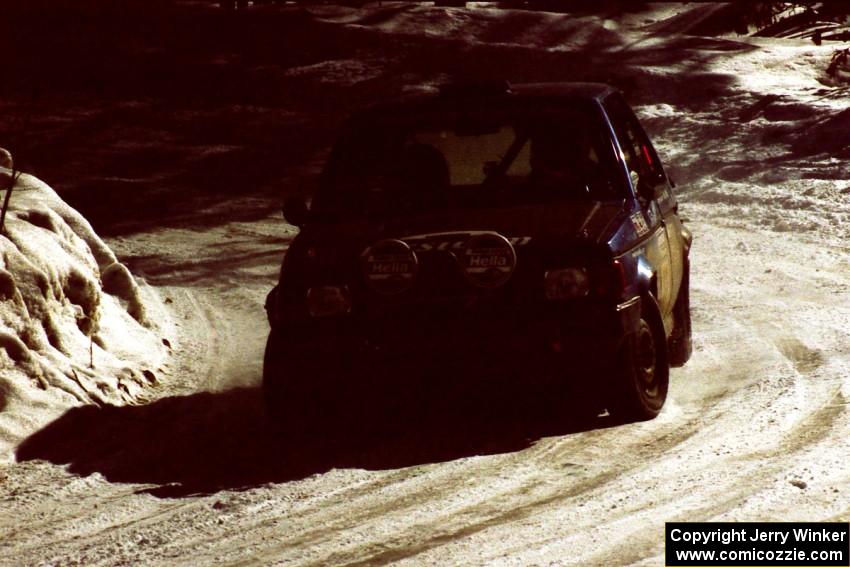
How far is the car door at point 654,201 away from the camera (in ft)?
26.6

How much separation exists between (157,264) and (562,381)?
23.0 ft

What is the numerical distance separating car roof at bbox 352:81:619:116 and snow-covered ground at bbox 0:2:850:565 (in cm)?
175

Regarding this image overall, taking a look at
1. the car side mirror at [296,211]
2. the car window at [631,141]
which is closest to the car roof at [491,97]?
the car window at [631,141]

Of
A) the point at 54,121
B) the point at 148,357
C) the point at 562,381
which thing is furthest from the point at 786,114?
the point at 562,381

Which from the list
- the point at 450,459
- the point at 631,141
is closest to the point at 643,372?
the point at 450,459

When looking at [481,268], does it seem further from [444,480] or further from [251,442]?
[251,442]

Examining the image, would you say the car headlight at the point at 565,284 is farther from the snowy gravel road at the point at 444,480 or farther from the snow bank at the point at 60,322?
the snow bank at the point at 60,322

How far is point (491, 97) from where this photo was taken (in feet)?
27.6

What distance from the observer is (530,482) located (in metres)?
6.46

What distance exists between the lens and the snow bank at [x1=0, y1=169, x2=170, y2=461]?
321 inches

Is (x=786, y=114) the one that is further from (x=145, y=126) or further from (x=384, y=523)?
(x=384, y=523)

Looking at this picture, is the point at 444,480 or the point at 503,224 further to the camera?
the point at 503,224

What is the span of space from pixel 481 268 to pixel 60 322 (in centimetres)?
316

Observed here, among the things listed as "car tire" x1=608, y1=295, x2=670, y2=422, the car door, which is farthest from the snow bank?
the car door
